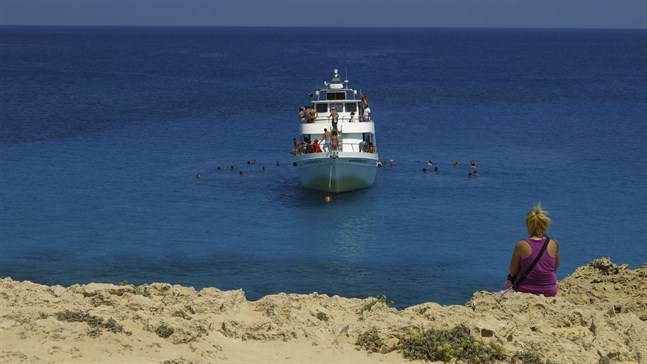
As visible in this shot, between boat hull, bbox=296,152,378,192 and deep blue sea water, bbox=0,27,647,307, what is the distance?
0.64m

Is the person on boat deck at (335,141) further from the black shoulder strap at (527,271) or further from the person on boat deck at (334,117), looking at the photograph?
the black shoulder strap at (527,271)

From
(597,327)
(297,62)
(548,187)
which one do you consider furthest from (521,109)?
(297,62)

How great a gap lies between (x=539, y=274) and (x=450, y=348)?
1.93m

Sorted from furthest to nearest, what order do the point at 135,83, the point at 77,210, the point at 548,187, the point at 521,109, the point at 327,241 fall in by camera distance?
the point at 135,83, the point at 521,109, the point at 548,187, the point at 77,210, the point at 327,241

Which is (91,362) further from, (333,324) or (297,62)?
(297,62)

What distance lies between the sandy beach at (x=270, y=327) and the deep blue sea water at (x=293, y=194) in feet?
37.9

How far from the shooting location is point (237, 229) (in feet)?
105

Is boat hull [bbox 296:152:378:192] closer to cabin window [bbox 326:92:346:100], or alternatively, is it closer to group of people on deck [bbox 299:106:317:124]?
group of people on deck [bbox 299:106:317:124]

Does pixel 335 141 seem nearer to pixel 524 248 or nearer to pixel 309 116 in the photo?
pixel 309 116

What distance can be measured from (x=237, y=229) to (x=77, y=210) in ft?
23.7

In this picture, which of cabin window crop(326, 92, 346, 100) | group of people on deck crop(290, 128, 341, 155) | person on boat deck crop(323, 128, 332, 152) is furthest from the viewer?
cabin window crop(326, 92, 346, 100)

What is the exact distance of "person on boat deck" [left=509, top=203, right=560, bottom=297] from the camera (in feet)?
34.9

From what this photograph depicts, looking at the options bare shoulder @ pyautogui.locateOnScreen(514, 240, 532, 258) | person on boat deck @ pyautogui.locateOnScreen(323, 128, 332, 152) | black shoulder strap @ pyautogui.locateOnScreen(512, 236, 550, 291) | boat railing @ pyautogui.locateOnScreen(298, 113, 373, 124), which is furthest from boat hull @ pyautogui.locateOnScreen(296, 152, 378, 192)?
bare shoulder @ pyautogui.locateOnScreen(514, 240, 532, 258)

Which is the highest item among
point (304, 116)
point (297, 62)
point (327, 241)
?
point (297, 62)
